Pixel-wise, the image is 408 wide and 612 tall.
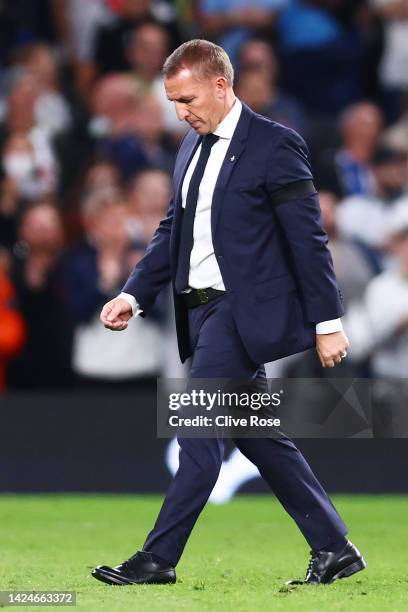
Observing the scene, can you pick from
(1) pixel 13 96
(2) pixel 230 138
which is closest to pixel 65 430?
(1) pixel 13 96

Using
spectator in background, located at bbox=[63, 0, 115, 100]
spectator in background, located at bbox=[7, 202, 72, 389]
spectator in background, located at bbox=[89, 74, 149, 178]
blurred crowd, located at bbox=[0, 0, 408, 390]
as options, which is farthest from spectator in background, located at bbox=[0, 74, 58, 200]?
spectator in background, located at bbox=[63, 0, 115, 100]

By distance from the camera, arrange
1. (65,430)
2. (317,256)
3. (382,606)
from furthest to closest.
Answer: (65,430) → (317,256) → (382,606)

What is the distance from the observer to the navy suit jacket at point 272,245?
5.34 m

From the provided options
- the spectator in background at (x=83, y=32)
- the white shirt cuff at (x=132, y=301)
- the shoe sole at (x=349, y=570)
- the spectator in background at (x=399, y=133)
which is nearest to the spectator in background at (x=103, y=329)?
the spectator in background at (x=83, y=32)

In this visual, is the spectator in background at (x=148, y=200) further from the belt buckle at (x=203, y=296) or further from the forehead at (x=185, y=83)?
the forehead at (x=185, y=83)

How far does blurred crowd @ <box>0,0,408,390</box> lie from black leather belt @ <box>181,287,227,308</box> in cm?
421

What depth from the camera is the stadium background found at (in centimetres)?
972

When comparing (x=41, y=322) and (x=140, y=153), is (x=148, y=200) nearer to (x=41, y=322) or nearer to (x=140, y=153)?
(x=140, y=153)

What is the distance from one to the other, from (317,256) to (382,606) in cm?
125

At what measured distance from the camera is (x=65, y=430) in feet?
32.0

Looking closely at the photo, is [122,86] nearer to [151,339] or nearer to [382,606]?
[151,339]

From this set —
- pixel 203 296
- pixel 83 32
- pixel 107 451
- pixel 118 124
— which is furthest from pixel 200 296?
pixel 83 32

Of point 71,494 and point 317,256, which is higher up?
point 317,256

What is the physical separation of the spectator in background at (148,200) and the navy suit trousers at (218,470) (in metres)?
4.91
